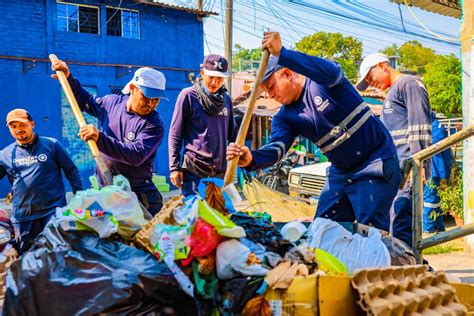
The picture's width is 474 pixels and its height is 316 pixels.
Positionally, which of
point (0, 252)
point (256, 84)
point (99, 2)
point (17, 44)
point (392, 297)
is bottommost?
point (0, 252)

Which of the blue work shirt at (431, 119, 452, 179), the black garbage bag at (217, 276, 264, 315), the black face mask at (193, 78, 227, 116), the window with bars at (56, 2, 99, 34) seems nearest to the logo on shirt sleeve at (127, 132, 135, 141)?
the black face mask at (193, 78, 227, 116)

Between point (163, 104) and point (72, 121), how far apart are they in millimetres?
3298

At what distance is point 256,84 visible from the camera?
3723 millimetres

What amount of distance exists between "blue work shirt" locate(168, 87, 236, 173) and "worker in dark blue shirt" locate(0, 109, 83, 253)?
102 centimetres

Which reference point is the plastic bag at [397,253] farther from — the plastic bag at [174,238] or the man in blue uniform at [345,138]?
the plastic bag at [174,238]

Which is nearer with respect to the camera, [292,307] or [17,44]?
[292,307]

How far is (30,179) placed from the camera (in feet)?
18.1

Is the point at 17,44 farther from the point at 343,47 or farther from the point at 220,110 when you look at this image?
the point at 343,47

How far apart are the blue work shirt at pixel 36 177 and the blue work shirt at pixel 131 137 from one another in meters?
0.94

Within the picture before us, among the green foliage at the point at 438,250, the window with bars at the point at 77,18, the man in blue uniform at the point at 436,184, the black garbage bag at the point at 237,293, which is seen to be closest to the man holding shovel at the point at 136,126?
the black garbage bag at the point at 237,293

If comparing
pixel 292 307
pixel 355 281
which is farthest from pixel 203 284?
pixel 355 281

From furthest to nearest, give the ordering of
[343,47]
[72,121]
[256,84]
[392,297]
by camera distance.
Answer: [343,47] < [72,121] < [256,84] < [392,297]

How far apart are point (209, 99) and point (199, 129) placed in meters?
0.31

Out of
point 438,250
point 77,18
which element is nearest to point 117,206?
point 438,250
